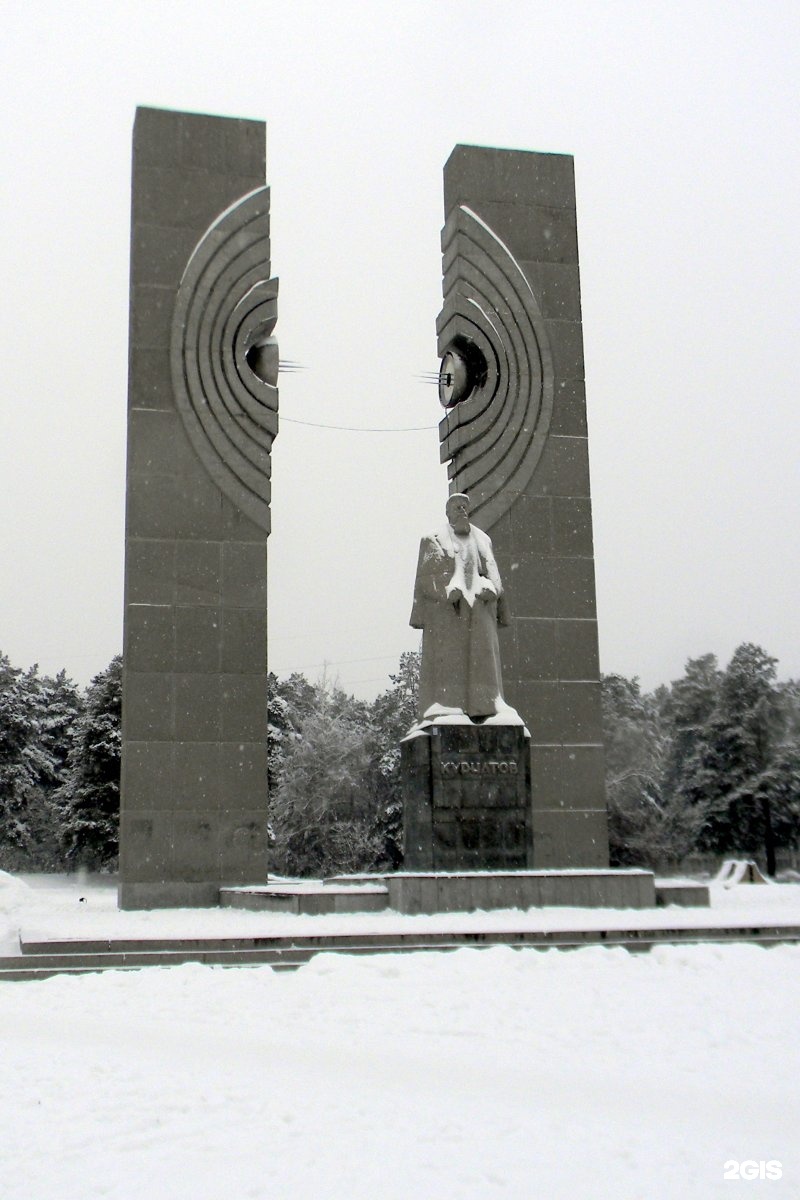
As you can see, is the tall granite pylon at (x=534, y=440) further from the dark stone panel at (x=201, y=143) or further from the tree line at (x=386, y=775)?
the tree line at (x=386, y=775)

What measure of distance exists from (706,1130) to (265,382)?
1132 centimetres

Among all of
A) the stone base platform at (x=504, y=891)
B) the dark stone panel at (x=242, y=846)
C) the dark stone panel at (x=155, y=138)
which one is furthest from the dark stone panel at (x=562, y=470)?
the stone base platform at (x=504, y=891)

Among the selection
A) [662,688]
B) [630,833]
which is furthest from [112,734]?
[662,688]

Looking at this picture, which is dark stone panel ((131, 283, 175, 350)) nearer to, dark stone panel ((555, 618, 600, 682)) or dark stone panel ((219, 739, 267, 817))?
dark stone panel ((219, 739, 267, 817))

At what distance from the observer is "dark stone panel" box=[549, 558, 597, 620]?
14.5 metres

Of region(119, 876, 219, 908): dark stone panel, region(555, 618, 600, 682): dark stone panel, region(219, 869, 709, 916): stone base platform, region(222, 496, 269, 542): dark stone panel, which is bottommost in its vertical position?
region(119, 876, 219, 908): dark stone panel

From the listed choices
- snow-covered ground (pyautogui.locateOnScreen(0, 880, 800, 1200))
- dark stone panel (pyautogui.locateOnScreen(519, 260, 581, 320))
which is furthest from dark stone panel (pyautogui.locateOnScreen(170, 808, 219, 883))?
dark stone panel (pyautogui.locateOnScreen(519, 260, 581, 320))

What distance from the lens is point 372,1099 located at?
466cm

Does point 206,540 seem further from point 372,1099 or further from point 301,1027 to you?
point 372,1099

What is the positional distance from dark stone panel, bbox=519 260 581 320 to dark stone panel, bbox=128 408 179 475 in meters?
4.45

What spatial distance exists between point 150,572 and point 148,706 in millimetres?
1400

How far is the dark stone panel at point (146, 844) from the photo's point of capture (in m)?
13.1

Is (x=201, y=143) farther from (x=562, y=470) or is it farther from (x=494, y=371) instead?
(x=562, y=470)

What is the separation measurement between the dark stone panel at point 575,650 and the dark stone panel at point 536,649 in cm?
7
